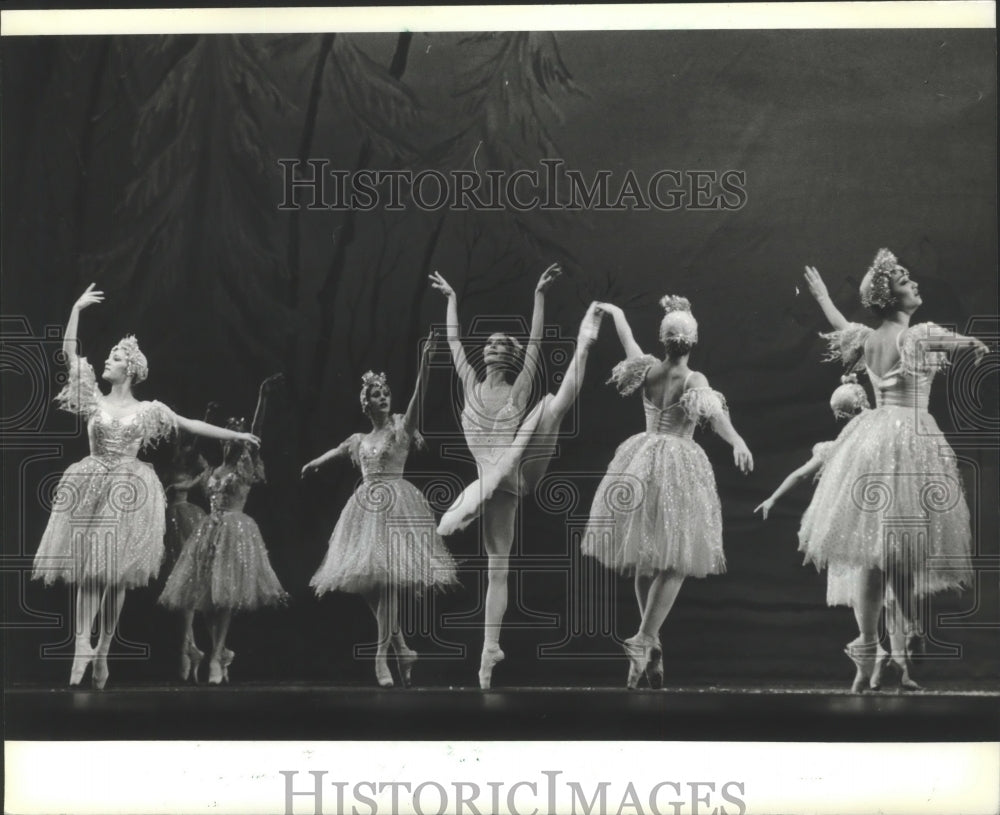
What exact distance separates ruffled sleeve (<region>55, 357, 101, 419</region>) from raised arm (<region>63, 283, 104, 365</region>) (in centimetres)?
4

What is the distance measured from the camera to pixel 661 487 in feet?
16.2

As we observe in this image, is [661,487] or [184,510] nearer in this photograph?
[661,487]

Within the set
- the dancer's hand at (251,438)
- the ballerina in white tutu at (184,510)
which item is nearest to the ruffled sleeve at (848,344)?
the dancer's hand at (251,438)

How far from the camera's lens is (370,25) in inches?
199

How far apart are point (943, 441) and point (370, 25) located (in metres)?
2.71

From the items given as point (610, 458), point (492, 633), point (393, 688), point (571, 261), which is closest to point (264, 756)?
point (393, 688)

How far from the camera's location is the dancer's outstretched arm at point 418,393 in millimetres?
5023

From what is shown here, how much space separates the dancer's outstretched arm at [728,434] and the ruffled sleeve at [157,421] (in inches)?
78.9

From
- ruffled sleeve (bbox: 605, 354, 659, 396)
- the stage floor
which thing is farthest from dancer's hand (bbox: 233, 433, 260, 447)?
ruffled sleeve (bbox: 605, 354, 659, 396)

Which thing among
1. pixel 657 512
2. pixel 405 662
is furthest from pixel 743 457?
pixel 405 662

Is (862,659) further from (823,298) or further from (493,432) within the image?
(493,432)

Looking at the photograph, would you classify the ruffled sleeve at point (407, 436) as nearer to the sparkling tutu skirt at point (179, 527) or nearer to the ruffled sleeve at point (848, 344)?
the sparkling tutu skirt at point (179, 527)

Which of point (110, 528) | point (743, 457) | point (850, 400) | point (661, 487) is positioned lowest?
point (110, 528)

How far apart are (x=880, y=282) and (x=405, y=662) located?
2321 millimetres
